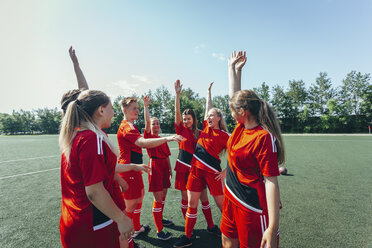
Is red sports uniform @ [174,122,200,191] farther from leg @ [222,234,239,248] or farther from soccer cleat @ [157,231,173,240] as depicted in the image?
leg @ [222,234,239,248]

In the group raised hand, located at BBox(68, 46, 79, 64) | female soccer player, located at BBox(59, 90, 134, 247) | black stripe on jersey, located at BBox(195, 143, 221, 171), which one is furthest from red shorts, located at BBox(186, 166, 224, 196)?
raised hand, located at BBox(68, 46, 79, 64)

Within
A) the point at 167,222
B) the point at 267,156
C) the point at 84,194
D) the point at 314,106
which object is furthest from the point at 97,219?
the point at 314,106

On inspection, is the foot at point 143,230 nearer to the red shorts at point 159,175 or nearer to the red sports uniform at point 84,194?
the red shorts at point 159,175

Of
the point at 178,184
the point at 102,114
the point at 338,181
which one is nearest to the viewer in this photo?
the point at 102,114

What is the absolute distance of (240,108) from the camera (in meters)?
2.03

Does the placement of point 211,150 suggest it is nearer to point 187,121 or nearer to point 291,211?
point 187,121

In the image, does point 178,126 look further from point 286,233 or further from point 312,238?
point 312,238

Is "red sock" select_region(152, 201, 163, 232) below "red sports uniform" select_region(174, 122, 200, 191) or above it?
below

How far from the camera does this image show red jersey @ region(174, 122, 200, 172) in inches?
154

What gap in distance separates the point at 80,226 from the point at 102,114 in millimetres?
905

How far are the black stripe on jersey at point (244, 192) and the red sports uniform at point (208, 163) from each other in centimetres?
118

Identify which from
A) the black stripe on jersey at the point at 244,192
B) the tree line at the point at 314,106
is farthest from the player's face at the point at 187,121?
the tree line at the point at 314,106

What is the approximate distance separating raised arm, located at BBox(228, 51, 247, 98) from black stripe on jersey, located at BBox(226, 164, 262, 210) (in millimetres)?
1174

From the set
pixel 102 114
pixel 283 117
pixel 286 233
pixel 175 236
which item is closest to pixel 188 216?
pixel 175 236
